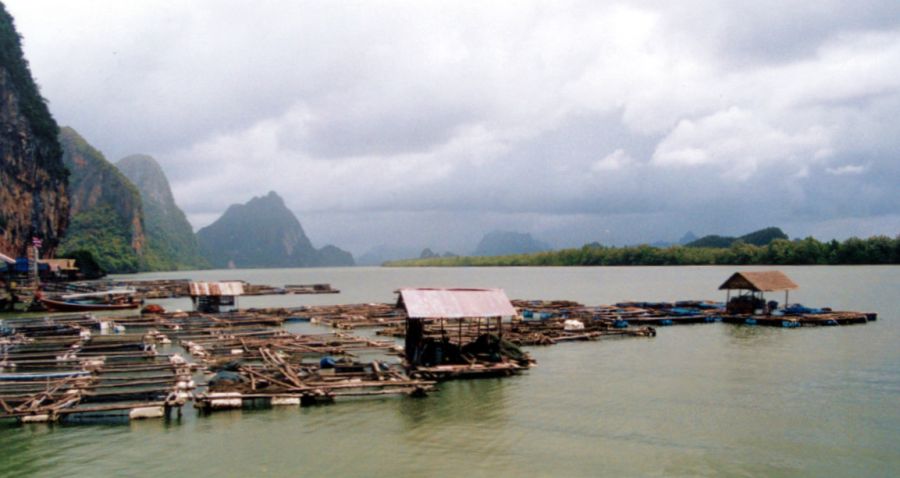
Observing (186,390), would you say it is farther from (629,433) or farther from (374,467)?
(629,433)

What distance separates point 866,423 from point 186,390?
1865 cm

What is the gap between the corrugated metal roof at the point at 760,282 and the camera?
39.6 metres

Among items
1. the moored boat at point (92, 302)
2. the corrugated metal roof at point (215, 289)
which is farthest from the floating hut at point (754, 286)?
the moored boat at point (92, 302)

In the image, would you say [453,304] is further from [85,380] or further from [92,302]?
[92,302]

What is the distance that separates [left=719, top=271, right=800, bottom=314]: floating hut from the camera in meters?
39.8

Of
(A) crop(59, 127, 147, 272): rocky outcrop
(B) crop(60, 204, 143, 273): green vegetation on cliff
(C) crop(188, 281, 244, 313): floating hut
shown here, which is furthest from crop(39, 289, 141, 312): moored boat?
(A) crop(59, 127, 147, 272): rocky outcrop

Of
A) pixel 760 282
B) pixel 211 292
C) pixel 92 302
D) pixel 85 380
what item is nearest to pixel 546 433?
pixel 85 380

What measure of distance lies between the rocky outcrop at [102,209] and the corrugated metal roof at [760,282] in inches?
5529

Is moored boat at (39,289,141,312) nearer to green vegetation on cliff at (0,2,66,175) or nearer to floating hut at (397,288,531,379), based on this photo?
floating hut at (397,288,531,379)

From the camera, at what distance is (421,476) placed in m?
12.9

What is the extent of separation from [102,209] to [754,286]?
158m

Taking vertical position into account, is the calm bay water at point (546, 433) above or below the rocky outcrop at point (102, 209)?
below

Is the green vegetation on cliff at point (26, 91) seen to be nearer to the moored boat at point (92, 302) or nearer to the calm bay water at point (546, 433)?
the moored boat at point (92, 302)

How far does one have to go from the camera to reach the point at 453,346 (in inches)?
913
